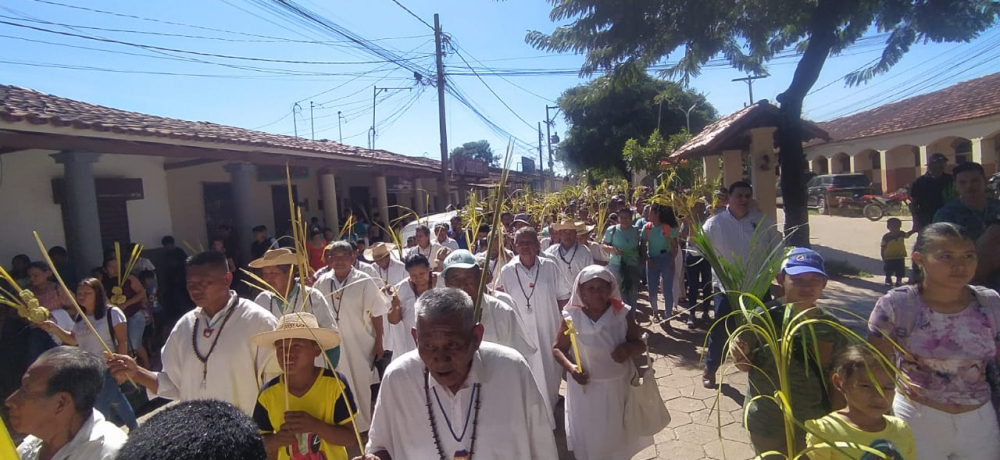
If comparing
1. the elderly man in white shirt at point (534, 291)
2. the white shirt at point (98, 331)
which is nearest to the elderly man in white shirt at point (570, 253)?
the elderly man in white shirt at point (534, 291)

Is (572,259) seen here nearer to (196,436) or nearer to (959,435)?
(959,435)

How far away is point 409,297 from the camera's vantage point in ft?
13.5

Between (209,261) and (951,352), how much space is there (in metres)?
3.46

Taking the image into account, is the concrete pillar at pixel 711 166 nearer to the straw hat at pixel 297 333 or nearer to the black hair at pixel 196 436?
the straw hat at pixel 297 333

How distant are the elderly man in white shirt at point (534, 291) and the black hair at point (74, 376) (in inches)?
120

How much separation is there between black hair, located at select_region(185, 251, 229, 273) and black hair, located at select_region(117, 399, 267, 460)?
1.68 metres

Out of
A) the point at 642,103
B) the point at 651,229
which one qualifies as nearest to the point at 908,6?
the point at 651,229

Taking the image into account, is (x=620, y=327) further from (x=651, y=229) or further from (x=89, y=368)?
(x=651, y=229)

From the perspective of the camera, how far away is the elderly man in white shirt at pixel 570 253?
224 inches

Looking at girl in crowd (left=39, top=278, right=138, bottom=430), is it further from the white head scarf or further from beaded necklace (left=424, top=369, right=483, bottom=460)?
the white head scarf

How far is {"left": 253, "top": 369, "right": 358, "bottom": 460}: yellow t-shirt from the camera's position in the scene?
7.46 ft

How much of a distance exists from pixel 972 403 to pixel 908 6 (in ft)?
25.1

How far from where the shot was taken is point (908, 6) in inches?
305

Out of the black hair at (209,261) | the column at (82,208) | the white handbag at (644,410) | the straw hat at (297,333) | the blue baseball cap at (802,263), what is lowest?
the white handbag at (644,410)
